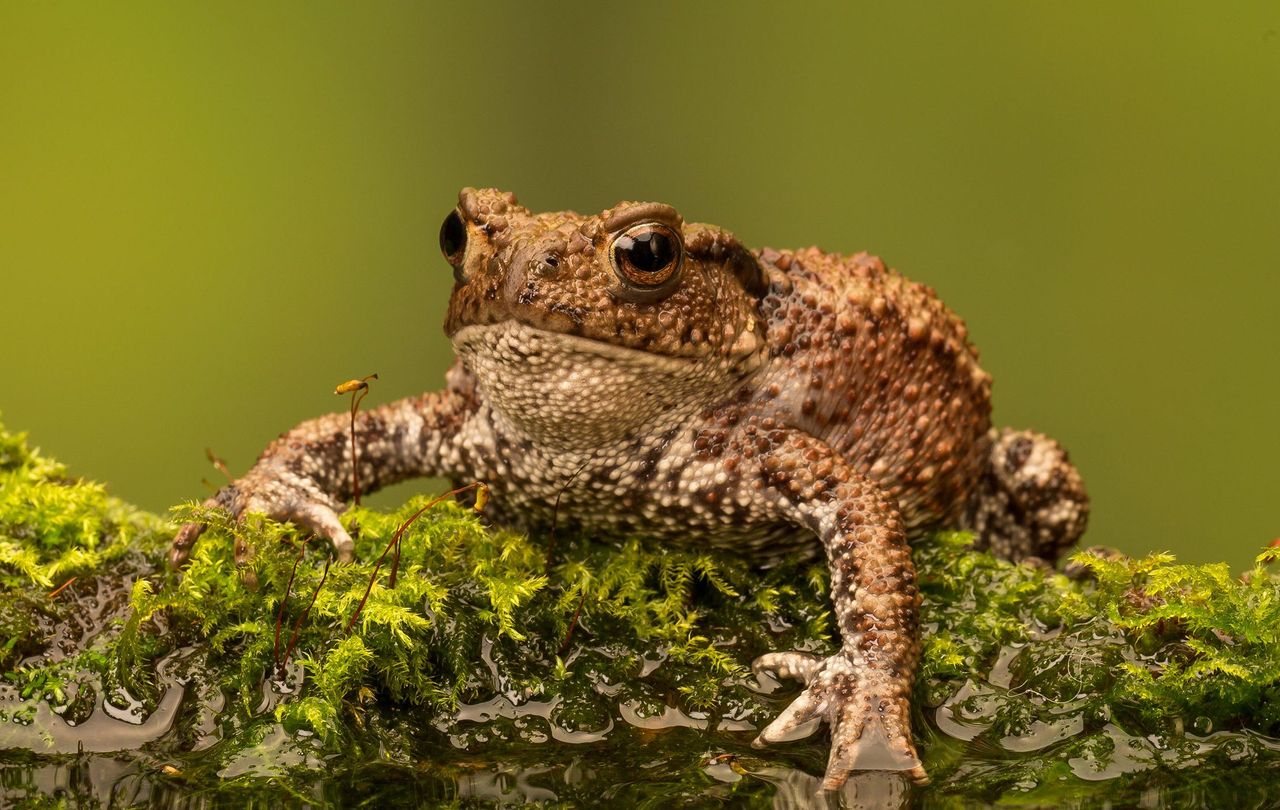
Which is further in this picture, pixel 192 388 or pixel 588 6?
pixel 588 6

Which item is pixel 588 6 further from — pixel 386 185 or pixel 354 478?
pixel 354 478

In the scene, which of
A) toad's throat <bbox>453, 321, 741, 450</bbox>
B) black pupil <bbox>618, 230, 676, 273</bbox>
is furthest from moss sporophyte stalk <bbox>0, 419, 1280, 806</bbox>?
black pupil <bbox>618, 230, 676, 273</bbox>

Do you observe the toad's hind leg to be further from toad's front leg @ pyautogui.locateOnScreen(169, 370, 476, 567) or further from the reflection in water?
toad's front leg @ pyautogui.locateOnScreen(169, 370, 476, 567)

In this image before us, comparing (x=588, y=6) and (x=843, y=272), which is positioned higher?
(x=588, y=6)

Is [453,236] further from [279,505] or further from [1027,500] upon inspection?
[1027,500]

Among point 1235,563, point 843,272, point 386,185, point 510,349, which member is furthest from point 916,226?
point 510,349

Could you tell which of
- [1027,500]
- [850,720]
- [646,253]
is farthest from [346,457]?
[1027,500]
